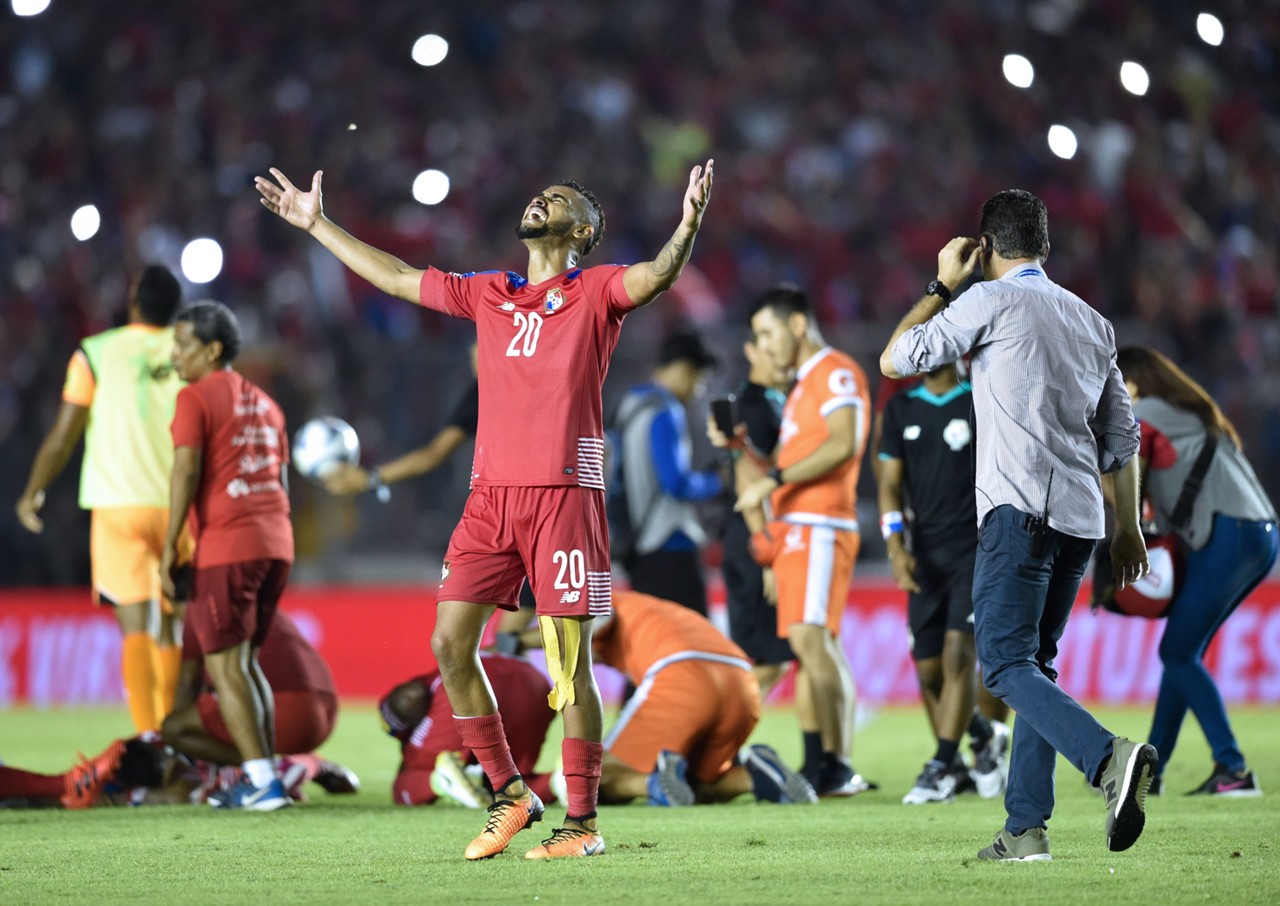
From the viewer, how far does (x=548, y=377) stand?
603cm

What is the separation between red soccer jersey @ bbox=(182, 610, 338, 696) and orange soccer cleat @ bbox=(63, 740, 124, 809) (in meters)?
0.67

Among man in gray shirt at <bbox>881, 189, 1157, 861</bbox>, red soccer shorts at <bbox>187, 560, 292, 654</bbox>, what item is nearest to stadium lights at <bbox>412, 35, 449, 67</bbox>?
red soccer shorts at <bbox>187, 560, 292, 654</bbox>

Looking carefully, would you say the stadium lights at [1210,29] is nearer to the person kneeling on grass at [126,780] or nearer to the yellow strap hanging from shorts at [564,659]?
the yellow strap hanging from shorts at [564,659]

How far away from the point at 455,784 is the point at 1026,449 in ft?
11.0

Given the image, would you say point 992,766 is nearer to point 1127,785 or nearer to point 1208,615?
point 1208,615

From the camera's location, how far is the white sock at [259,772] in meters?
7.77

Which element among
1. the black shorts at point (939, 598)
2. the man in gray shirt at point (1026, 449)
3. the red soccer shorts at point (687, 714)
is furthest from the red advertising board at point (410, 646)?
the man in gray shirt at point (1026, 449)

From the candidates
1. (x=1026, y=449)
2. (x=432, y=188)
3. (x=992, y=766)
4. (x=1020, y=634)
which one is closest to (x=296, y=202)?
(x=432, y=188)

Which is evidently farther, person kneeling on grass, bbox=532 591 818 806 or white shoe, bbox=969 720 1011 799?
white shoe, bbox=969 720 1011 799

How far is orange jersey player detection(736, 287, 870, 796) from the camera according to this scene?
847 cm

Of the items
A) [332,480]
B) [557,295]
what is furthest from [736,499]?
[557,295]

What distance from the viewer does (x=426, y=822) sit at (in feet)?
23.6

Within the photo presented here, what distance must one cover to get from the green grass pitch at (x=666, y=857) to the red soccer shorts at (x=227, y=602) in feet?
2.62

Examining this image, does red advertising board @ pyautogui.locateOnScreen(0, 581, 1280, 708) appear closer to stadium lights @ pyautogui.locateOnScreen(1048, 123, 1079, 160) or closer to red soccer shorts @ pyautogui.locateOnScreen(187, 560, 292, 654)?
red soccer shorts @ pyautogui.locateOnScreen(187, 560, 292, 654)
